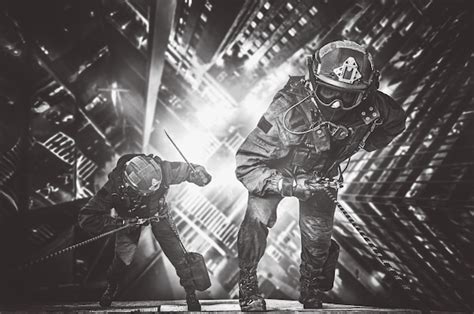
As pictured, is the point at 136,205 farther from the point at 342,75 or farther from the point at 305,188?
the point at 342,75

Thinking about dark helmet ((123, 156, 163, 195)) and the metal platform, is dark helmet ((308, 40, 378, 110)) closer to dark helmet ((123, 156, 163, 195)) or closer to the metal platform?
the metal platform

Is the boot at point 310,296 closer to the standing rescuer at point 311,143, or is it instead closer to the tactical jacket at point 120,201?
the standing rescuer at point 311,143

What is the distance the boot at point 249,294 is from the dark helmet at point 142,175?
145 cm

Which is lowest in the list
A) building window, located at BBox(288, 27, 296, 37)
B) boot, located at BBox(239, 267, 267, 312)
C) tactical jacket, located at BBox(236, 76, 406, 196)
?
boot, located at BBox(239, 267, 267, 312)

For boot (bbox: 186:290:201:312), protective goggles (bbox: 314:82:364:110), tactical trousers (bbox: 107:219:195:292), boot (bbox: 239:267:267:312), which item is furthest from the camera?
tactical trousers (bbox: 107:219:195:292)

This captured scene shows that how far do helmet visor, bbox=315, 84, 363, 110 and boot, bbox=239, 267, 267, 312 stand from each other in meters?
1.54

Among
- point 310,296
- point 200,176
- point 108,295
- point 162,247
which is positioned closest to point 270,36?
point 200,176

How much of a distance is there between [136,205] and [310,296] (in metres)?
2.14

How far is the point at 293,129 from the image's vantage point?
114 inches

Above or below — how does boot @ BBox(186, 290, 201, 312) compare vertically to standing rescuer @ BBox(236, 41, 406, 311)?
below

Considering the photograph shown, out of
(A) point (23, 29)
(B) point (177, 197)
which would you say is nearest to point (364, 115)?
(A) point (23, 29)

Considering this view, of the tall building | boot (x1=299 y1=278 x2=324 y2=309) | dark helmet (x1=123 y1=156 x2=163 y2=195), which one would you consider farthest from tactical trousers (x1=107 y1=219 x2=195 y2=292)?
the tall building

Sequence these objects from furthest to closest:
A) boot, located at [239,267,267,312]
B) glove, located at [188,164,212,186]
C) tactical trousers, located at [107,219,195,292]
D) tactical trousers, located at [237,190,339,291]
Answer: tactical trousers, located at [107,219,195,292] → glove, located at [188,164,212,186] → tactical trousers, located at [237,190,339,291] → boot, located at [239,267,267,312]

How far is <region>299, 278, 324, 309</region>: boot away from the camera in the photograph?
126 inches
